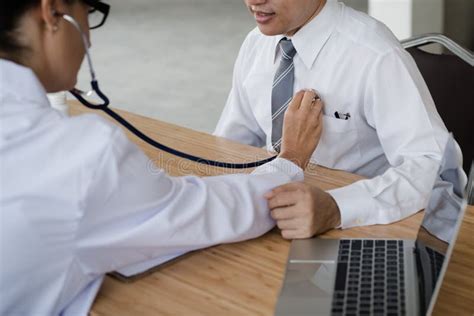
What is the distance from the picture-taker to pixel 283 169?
5.53 feet

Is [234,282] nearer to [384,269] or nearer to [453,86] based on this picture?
[384,269]

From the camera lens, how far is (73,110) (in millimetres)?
2301

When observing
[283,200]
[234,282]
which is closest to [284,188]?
[283,200]

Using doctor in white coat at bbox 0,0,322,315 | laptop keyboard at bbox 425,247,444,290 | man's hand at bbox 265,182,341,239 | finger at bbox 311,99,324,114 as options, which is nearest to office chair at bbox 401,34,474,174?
finger at bbox 311,99,324,114

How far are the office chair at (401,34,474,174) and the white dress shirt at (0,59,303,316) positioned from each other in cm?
105

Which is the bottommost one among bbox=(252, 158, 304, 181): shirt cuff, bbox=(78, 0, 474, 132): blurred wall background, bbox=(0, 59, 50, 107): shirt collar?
bbox=(78, 0, 474, 132): blurred wall background

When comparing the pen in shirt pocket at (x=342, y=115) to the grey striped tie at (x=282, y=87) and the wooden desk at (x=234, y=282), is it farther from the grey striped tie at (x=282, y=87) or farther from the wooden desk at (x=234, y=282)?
the wooden desk at (x=234, y=282)

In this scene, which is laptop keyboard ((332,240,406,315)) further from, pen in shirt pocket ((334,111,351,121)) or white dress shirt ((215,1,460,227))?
pen in shirt pocket ((334,111,351,121))

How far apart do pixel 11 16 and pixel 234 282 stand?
579 millimetres

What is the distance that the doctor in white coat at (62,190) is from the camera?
3.83ft

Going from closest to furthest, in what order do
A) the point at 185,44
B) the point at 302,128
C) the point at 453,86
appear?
the point at 302,128 < the point at 453,86 < the point at 185,44

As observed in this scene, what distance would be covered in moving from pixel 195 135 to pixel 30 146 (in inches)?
36.7

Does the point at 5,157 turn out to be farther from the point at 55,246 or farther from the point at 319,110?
the point at 319,110

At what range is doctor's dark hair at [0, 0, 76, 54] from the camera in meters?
1.19
